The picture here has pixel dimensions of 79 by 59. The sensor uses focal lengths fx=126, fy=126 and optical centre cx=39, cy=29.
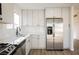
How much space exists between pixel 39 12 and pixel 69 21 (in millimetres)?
1509

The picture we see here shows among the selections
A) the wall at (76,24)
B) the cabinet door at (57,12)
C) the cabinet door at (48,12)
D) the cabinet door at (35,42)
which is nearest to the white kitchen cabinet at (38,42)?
the cabinet door at (35,42)

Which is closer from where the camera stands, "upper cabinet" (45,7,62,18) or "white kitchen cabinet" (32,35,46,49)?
"upper cabinet" (45,7,62,18)

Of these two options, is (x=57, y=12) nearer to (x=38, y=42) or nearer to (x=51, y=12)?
(x=51, y=12)

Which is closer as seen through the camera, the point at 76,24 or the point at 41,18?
the point at 76,24

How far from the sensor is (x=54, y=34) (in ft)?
19.0

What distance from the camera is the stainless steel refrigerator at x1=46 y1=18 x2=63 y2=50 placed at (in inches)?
227

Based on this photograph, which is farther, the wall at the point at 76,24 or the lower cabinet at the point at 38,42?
the lower cabinet at the point at 38,42

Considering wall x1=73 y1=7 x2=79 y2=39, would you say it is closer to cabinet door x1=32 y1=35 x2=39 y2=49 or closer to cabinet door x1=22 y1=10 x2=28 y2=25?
cabinet door x1=32 y1=35 x2=39 y2=49

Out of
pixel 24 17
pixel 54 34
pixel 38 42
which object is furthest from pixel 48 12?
pixel 38 42

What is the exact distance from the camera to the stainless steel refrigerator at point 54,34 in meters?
5.75

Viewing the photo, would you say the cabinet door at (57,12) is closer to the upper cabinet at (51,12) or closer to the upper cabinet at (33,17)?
the upper cabinet at (51,12)

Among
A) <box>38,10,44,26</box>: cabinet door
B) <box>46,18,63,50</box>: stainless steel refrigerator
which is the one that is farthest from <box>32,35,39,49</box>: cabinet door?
<box>38,10,44,26</box>: cabinet door

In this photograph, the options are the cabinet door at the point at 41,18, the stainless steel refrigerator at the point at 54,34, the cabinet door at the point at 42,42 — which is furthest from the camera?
the cabinet door at the point at 41,18

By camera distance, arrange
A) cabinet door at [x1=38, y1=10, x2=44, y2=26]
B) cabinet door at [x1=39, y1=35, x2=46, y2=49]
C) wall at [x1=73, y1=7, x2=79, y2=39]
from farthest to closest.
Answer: cabinet door at [x1=38, y1=10, x2=44, y2=26], cabinet door at [x1=39, y1=35, x2=46, y2=49], wall at [x1=73, y1=7, x2=79, y2=39]
